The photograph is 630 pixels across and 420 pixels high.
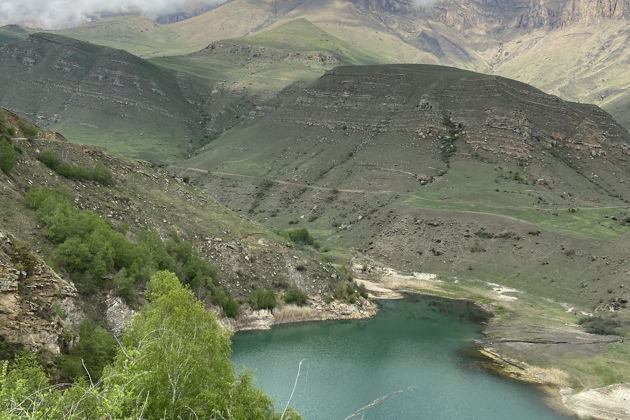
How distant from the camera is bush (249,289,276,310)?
7731 centimetres

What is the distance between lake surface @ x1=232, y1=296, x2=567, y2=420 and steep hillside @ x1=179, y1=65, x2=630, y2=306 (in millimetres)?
29477

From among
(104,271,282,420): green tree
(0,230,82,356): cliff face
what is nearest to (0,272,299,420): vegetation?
(104,271,282,420): green tree

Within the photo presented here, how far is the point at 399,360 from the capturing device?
6912cm

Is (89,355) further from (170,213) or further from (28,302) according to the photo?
(170,213)

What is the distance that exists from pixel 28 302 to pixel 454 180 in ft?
398

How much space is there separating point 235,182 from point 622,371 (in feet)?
386

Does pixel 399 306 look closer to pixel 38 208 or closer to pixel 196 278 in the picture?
pixel 196 278

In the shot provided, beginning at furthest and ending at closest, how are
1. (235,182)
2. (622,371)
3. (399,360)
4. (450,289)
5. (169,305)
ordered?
(235,182)
(450,289)
(399,360)
(622,371)
(169,305)

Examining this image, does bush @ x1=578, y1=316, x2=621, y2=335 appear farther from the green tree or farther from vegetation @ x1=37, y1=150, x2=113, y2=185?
vegetation @ x1=37, y1=150, x2=113, y2=185

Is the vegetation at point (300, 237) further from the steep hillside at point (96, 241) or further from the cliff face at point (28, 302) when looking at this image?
the cliff face at point (28, 302)

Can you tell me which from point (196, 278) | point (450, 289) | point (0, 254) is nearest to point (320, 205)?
point (450, 289)

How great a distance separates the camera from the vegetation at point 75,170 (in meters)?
71.2

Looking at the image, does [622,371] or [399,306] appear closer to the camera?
[622,371]

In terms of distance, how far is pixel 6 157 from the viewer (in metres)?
61.6
